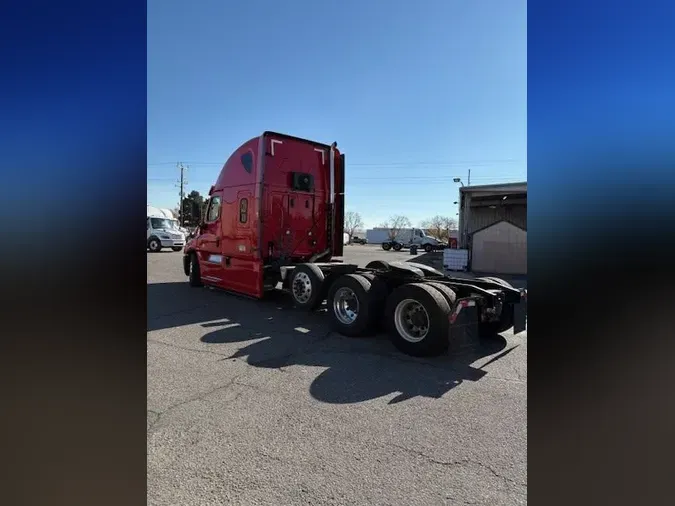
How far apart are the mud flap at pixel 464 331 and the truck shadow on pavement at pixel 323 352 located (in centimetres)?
16

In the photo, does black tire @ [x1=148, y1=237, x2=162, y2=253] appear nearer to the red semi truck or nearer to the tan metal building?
the red semi truck

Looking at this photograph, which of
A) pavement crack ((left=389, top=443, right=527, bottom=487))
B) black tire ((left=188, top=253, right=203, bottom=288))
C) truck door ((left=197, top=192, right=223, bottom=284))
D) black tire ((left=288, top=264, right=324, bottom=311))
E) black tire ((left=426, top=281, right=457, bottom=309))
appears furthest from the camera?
black tire ((left=188, top=253, right=203, bottom=288))

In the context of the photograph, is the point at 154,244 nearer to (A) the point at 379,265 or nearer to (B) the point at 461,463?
(A) the point at 379,265

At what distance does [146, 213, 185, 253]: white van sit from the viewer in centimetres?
2444

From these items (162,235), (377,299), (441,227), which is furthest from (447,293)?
(441,227)

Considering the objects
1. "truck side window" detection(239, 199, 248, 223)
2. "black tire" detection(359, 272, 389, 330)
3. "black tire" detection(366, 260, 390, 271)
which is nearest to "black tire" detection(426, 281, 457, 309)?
"black tire" detection(359, 272, 389, 330)

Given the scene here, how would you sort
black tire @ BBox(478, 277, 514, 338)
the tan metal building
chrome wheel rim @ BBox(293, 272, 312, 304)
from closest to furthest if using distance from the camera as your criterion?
black tire @ BBox(478, 277, 514, 338) → chrome wheel rim @ BBox(293, 272, 312, 304) → the tan metal building

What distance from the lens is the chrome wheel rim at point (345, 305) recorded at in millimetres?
6176

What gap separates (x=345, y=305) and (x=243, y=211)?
Answer: 375 centimetres

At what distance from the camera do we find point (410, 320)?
5.30 meters

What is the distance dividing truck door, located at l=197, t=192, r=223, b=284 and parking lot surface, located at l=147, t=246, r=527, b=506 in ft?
14.0
